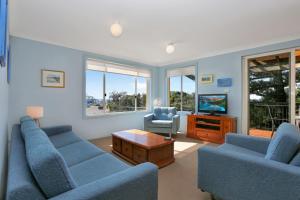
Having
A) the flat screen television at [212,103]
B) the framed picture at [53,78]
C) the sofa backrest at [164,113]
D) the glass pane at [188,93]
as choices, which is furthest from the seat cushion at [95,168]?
the glass pane at [188,93]

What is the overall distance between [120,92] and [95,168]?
3464 millimetres

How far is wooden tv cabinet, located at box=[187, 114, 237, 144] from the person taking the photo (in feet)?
12.4

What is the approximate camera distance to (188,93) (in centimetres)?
516

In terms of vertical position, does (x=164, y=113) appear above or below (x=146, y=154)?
above

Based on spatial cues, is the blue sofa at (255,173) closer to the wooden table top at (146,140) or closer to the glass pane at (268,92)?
the wooden table top at (146,140)

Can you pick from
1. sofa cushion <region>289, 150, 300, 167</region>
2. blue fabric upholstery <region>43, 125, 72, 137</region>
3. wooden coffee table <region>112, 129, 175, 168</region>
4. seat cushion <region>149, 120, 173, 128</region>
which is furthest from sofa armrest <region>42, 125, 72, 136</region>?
sofa cushion <region>289, 150, 300, 167</region>

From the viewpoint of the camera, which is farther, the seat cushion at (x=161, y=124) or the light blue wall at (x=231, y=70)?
the seat cushion at (x=161, y=124)

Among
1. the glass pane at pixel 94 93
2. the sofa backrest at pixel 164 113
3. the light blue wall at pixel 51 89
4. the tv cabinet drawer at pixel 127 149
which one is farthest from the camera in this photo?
the sofa backrest at pixel 164 113

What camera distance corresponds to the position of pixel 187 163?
270 centimetres

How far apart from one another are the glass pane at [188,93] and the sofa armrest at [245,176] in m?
3.43

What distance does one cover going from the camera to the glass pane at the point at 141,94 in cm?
544

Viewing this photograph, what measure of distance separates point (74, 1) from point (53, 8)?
406 mm

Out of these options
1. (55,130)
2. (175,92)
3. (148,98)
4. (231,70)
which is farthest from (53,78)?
(231,70)

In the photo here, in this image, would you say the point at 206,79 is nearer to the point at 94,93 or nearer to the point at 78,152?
the point at 94,93
